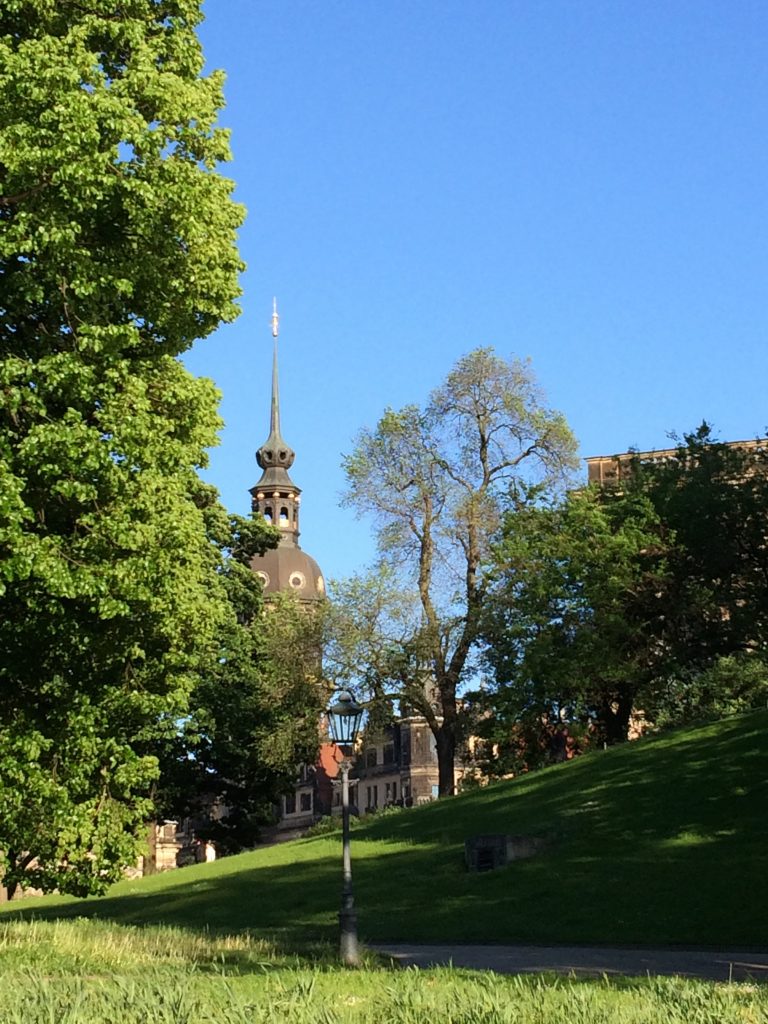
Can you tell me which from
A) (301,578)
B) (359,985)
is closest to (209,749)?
(359,985)

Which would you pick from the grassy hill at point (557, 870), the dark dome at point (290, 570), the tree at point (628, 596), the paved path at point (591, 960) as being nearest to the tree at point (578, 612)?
the tree at point (628, 596)

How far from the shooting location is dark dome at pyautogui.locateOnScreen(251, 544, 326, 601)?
143 m

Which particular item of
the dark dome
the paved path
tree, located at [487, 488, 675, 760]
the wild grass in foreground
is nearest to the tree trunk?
tree, located at [487, 488, 675, 760]

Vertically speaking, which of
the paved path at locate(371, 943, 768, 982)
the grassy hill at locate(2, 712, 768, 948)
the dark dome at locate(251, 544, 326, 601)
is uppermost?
the dark dome at locate(251, 544, 326, 601)

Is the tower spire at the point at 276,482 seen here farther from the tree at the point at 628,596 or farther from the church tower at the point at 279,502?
the tree at the point at 628,596

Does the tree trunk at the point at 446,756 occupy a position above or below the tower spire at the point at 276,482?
below

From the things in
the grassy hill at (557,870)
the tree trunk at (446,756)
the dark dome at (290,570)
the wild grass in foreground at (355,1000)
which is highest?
Answer: the dark dome at (290,570)

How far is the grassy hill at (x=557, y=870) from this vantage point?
2495 centimetres

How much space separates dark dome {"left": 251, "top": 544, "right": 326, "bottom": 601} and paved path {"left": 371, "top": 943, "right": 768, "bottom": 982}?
119 meters

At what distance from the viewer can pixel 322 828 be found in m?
53.7

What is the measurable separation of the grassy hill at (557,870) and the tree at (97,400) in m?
4.92

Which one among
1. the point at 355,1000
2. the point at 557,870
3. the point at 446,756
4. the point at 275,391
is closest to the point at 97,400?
the point at 355,1000

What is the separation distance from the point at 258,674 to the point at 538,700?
13.7 meters

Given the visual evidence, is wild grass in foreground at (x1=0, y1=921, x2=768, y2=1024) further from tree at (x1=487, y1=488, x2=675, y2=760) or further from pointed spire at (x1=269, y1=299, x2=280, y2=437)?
pointed spire at (x1=269, y1=299, x2=280, y2=437)
